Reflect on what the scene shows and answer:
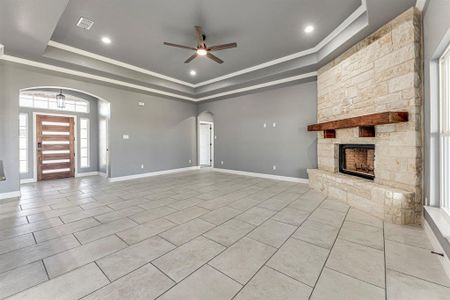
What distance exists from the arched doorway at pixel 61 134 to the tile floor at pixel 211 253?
10.3 ft

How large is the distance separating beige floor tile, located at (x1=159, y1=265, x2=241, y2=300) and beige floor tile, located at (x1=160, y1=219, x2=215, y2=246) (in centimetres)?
67

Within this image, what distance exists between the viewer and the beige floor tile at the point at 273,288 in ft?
4.80

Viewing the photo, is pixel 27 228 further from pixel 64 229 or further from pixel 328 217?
pixel 328 217

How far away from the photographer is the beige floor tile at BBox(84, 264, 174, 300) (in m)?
1.47

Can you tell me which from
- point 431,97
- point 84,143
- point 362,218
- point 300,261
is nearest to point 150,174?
point 84,143

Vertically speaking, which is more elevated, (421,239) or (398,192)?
(398,192)

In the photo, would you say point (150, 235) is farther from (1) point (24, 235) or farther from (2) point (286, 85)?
(2) point (286, 85)

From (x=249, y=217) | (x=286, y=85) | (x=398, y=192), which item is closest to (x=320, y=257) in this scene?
(x=249, y=217)

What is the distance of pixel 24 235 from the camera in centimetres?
246

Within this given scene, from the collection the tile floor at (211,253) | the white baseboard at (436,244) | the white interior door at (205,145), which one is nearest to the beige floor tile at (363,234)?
the tile floor at (211,253)

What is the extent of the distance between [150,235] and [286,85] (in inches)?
216

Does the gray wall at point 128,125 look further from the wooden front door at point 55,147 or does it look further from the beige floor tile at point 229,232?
the beige floor tile at point 229,232

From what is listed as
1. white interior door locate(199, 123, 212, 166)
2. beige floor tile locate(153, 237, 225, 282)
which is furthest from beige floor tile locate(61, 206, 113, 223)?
white interior door locate(199, 123, 212, 166)

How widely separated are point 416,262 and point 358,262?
0.58m
